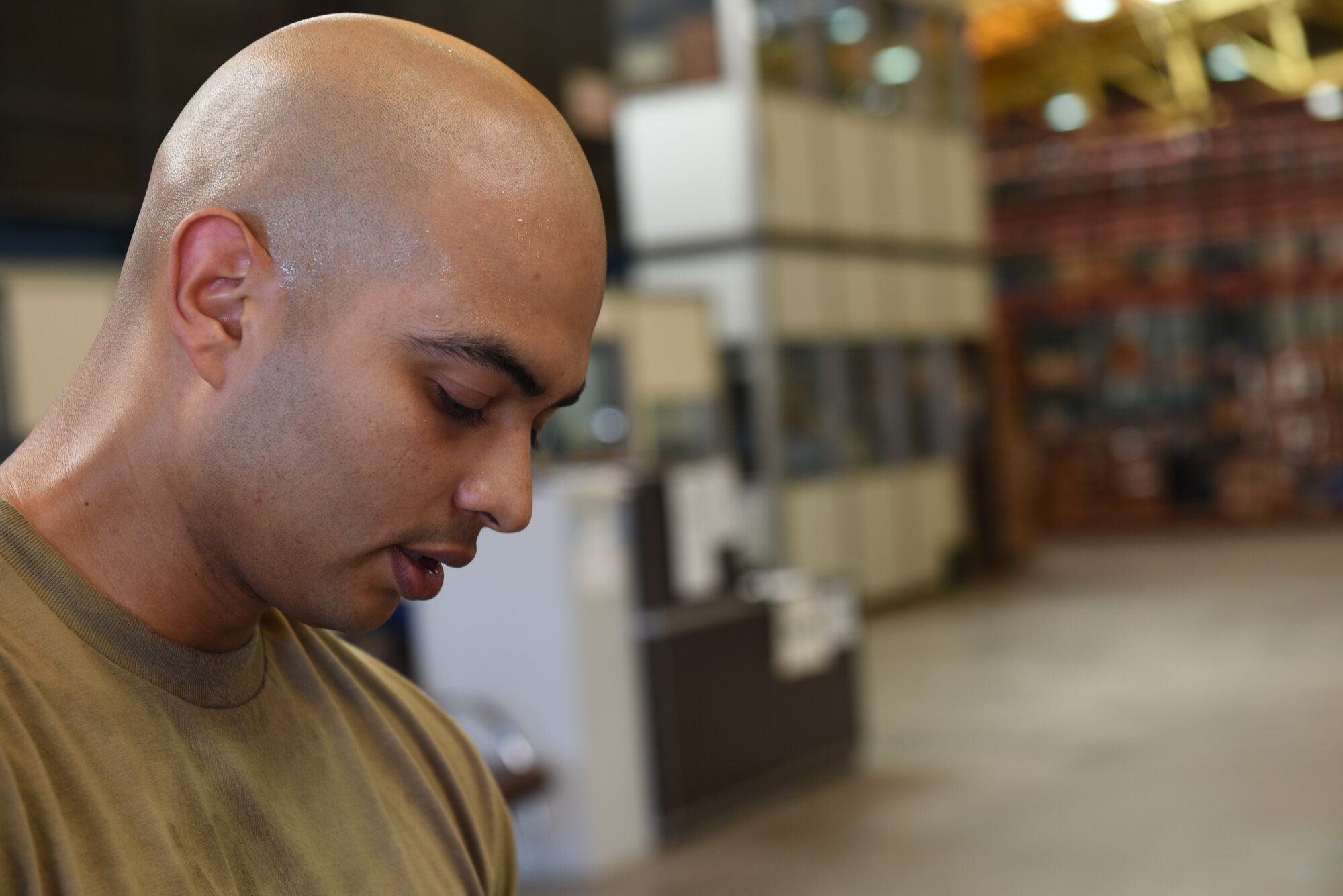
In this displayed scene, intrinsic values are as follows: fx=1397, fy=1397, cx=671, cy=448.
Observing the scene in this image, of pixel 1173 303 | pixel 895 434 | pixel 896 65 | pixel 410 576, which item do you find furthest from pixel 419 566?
pixel 1173 303

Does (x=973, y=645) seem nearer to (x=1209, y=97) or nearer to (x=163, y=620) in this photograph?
(x=163, y=620)

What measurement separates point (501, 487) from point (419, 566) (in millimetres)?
66

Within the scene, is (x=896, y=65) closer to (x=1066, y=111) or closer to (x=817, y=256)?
(x=817, y=256)

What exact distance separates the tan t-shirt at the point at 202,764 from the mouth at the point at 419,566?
0.12 meters

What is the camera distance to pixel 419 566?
80 cm

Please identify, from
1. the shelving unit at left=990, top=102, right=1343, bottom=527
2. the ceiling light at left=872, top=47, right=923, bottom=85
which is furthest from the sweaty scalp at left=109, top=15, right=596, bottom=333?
the shelving unit at left=990, top=102, right=1343, bottom=527

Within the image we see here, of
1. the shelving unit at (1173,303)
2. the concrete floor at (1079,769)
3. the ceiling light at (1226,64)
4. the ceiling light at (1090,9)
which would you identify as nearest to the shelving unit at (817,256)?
the concrete floor at (1079,769)

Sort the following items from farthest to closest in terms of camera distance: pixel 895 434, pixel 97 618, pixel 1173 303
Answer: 1. pixel 1173 303
2. pixel 895 434
3. pixel 97 618

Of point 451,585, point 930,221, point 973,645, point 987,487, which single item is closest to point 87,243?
point 451,585

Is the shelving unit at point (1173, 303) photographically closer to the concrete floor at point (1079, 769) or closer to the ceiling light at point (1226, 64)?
the ceiling light at point (1226, 64)

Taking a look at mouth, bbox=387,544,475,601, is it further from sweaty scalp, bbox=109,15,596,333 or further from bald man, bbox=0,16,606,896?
sweaty scalp, bbox=109,15,596,333

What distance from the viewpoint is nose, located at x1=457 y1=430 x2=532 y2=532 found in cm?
79

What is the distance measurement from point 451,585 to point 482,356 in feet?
13.1

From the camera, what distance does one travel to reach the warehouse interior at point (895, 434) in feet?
15.4
